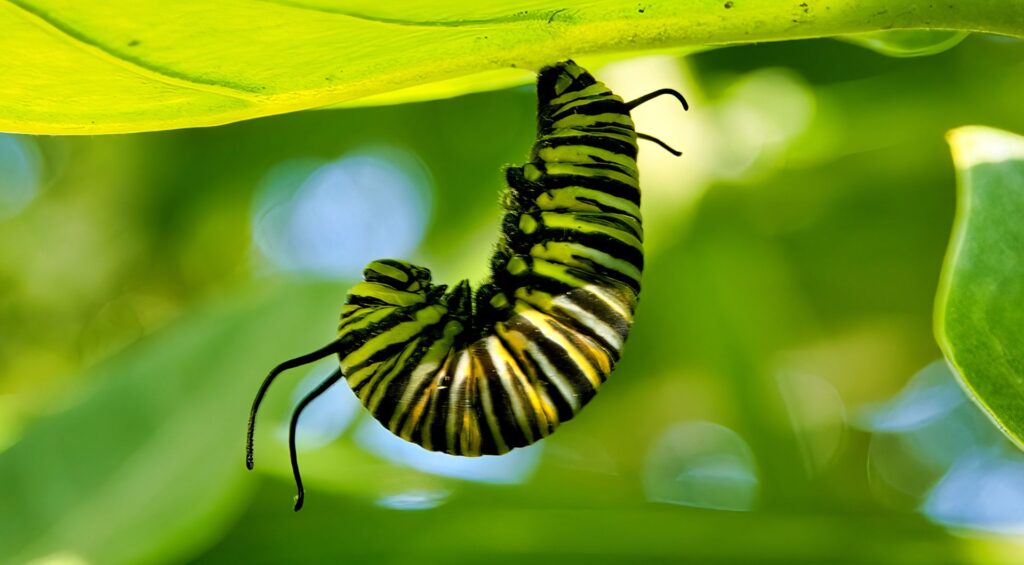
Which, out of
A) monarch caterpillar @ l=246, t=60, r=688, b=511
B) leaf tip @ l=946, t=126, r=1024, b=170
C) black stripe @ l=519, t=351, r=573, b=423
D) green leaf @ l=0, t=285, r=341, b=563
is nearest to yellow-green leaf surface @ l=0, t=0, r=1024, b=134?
leaf tip @ l=946, t=126, r=1024, b=170

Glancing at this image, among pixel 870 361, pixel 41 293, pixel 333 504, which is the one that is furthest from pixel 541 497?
pixel 41 293

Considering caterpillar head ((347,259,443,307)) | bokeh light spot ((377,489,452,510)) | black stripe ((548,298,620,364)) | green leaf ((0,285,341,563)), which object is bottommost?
bokeh light spot ((377,489,452,510))

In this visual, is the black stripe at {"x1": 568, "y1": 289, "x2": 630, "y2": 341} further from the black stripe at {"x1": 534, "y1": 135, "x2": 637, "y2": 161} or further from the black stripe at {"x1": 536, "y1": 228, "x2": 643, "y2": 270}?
the black stripe at {"x1": 534, "y1": 135, "x2": 637, "y2": 161}

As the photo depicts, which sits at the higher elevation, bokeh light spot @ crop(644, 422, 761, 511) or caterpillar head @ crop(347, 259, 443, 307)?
caterpillar head @ crop(347, 259, 443, 307)

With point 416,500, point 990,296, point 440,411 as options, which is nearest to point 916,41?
point 990,296

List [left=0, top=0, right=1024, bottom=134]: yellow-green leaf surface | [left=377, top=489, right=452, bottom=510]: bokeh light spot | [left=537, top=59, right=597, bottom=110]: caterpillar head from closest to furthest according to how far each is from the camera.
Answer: [left=0, top=0, right=1024, bottom=134]: yellow-green leaf surface, [left=537, top=59, right=597, bottom=110]: caterpillar head, [left=377, top=489, right=452, bottom=510]: bokeh light spot

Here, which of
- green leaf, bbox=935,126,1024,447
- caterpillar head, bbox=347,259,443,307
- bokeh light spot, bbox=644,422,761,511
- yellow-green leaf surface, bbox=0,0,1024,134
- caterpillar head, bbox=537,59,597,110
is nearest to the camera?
yellow-green leaf surface, bbox=0,0,1024,134

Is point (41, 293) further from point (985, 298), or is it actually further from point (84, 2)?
point (985, 298)
